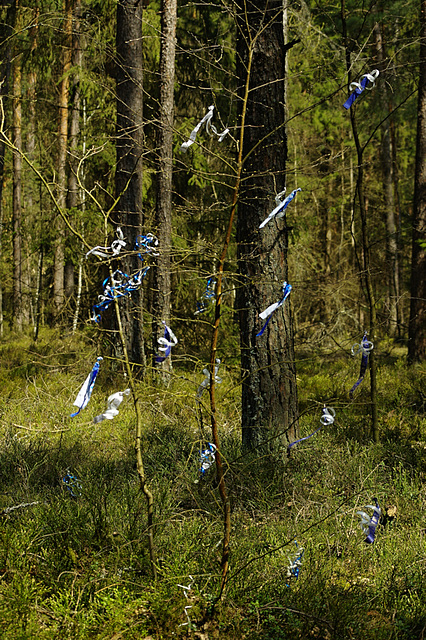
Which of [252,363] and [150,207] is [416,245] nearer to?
[150,207]

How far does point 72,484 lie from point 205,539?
3.95 feet

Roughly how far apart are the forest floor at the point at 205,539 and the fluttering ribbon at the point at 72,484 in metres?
0.02

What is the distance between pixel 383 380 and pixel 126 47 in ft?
20.3

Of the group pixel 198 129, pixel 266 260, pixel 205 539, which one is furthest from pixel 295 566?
pixel 266 260

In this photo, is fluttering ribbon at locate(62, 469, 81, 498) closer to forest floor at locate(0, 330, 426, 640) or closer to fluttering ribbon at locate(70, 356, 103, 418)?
forest floor at locate(0, 330, 426, 640)

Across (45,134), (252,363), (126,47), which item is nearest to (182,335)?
(126,47)

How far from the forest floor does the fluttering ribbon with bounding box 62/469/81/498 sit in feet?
0.07

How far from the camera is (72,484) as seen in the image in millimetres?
3963

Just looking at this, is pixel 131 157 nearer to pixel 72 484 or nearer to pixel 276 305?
pixel 72 484

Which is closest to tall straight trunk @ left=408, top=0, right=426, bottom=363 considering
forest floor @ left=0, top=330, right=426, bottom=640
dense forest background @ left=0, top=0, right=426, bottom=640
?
dense forest background @ left=0, top=0, right=426, bottom=640

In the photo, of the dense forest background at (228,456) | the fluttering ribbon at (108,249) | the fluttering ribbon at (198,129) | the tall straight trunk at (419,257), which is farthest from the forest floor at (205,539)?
the tall straight trunk at (419,257)

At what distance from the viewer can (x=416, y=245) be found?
974 centimetres

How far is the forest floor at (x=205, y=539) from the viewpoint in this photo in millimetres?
2623

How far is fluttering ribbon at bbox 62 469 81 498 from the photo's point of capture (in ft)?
12.7
